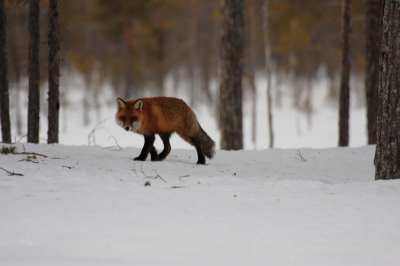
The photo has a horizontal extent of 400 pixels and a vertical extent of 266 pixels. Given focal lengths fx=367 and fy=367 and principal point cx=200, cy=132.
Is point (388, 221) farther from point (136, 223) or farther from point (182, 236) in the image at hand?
point (136, 223)

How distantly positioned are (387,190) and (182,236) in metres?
2.79

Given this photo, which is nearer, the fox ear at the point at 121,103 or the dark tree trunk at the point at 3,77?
the fox ear at the point at 121,103

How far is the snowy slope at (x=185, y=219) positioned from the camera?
2.88m

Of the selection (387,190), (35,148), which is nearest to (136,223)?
(387,190)

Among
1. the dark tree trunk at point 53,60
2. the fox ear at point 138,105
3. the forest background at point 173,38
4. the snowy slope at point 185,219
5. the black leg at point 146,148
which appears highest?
the forest background at point 173,38

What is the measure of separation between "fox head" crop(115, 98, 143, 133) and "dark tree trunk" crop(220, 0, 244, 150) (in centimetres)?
408

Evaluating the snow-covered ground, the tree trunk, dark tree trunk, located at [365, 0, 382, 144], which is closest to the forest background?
the tree trunk

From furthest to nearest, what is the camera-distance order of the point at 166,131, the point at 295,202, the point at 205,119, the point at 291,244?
the point at 205,119 < the point at 166,131 < the point at 295,202 < the point at 291,244

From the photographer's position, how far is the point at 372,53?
11.6 metres

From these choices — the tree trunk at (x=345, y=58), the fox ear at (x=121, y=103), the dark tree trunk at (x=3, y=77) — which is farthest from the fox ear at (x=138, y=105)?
the tree trunk at (x=345, y=58)

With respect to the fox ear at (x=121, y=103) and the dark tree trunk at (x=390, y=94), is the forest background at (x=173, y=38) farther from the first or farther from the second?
the dark tree trunk at (x=390, y=94)

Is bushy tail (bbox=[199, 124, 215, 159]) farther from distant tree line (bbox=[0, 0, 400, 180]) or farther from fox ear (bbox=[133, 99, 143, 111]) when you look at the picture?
distant tree line (bbox=[0, 0, 400, 180])

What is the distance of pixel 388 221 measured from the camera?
355 centimetres

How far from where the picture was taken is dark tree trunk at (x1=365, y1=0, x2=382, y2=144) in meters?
11.5
